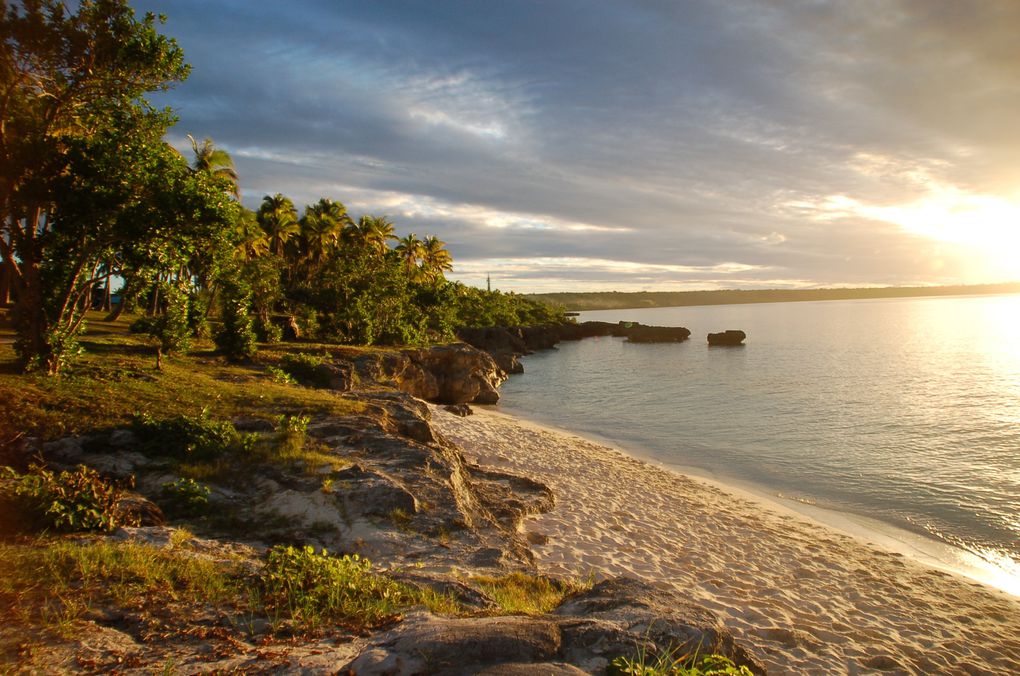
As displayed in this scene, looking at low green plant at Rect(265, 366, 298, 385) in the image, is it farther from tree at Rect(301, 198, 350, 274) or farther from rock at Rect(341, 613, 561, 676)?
tree at Rect(301, 198, 350, 274)

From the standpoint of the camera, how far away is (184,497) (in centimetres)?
899

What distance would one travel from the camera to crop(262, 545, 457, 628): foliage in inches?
217

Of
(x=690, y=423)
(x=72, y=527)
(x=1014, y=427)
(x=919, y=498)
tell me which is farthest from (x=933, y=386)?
(x=72, y=527)

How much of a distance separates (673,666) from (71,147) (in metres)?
16.1

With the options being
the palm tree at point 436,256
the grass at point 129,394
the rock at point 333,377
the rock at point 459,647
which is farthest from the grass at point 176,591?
the palm tree at point 436,256

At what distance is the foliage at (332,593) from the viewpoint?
552cm

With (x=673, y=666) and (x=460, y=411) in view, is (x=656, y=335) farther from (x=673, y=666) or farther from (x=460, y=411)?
(x=673, y=666)

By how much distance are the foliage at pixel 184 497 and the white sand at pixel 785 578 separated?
6.11 m

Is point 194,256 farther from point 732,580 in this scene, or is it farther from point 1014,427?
point 1014,427

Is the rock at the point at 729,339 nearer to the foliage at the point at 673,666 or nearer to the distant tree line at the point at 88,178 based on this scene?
the distant tree line at the point at 88,178

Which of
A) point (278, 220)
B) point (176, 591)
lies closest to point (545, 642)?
point (176, 591)

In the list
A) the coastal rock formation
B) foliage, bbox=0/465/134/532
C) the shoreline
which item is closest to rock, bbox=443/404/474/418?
the shoreline

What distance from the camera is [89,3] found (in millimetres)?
13195

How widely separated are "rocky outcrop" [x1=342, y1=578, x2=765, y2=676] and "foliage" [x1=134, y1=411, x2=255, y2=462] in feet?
23.5
